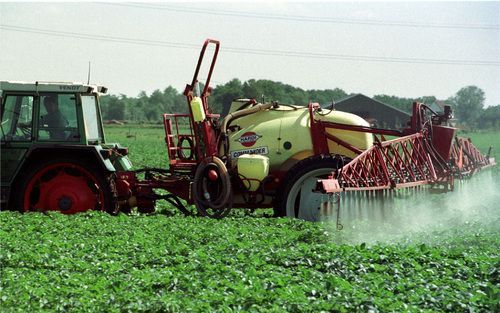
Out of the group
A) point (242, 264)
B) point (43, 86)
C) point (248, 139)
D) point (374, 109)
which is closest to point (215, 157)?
point (248, 139)

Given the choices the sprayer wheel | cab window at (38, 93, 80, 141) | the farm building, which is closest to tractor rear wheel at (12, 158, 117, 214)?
cab window at (38, 93, 80, 141)

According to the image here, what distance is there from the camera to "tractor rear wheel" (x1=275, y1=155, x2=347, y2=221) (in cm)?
1326

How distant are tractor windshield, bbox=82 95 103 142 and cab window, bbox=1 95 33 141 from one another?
0.87 m

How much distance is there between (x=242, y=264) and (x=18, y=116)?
5.63 meters

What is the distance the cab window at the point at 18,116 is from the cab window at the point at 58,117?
0.66 ft

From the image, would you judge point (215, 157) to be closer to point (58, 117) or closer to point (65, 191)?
point (65, 191)

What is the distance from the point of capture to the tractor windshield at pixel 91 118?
13.6m

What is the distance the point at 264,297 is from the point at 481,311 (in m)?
1.99

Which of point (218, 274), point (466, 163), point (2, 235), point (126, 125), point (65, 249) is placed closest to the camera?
point (218, 274)

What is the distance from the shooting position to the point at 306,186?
13.4m

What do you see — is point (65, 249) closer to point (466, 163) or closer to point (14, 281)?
point (14, 281)

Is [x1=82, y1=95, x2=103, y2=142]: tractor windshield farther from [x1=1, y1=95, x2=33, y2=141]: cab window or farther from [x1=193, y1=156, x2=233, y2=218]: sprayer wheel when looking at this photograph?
[x1=193, y1=156, x2=233, y2=218]: sprayer wheel

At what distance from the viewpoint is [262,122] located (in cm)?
1418

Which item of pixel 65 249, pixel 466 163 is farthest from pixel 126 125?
Result: pixel 65 249
